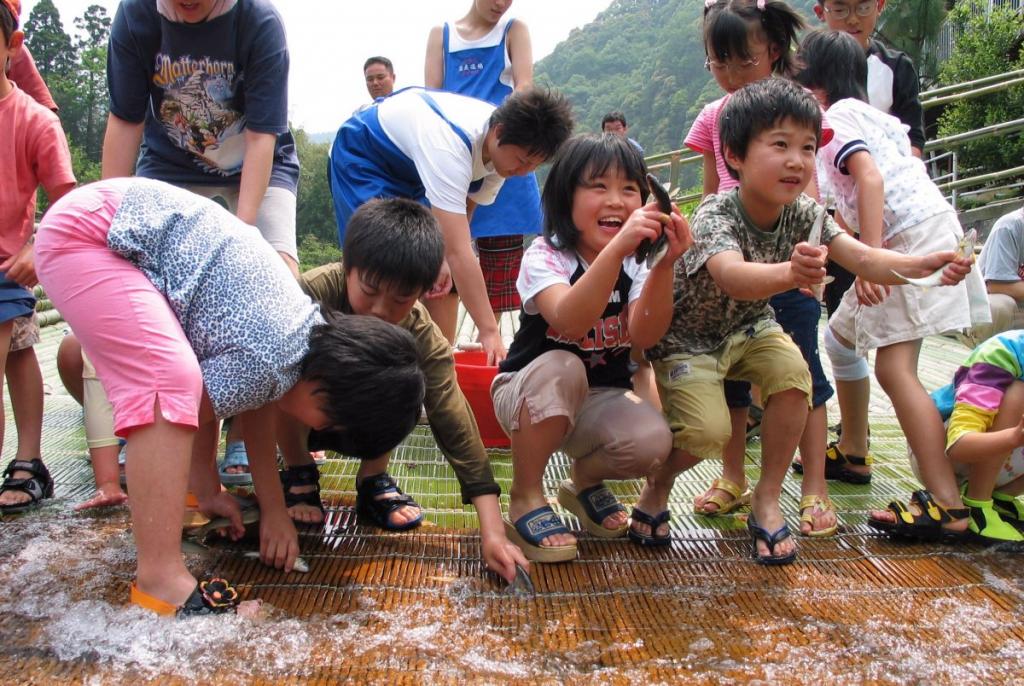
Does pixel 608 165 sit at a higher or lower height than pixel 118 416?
higher

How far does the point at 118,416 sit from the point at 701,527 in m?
1.52

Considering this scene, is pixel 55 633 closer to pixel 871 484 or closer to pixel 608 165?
pixel 608 165

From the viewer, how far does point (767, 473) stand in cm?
215

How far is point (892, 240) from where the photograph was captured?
2479 millimetres

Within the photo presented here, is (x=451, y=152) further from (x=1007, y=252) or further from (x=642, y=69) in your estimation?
(x=642, y=69)

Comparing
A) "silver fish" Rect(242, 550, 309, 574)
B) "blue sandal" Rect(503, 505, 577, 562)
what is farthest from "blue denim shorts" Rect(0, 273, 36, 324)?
"blue sandal" Rect(503, 505, 577, 562)

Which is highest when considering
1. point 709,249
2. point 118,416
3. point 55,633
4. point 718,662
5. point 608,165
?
point 608,165

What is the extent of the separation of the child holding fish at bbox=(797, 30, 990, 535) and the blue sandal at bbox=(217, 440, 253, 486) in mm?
1787

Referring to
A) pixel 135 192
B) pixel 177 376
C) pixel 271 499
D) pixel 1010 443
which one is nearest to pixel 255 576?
pixel 271 499

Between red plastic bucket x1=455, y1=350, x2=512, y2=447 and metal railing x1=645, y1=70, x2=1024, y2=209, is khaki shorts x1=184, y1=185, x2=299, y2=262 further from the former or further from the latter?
metal railing x1=645, y1=70, x2=1024, y2=209

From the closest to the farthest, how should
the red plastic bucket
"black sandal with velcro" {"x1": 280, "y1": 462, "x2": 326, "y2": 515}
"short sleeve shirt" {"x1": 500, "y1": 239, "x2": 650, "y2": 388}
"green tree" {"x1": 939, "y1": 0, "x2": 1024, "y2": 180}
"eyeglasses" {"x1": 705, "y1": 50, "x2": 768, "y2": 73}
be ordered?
"short sleeve shirt" {"x1": 500, "y1": 239, "x2": 650, "y2": 388}
"black sandal with velcro" {"x1": 280, "y1": 462, "x2": 326, "y2": 515}
"eyeglasses" {"x1": 705, "y1": 50, "x2": 768, "y2": 73}
the red plastic bucket
"green tree" {"x1": 939, "y1": 0, "x2": 1024, "y2": 180}

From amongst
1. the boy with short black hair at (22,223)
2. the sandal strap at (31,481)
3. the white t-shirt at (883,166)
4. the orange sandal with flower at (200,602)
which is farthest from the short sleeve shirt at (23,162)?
the white t-shirt at (883,166)

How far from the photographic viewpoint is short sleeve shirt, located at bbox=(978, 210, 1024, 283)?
332 centimetres

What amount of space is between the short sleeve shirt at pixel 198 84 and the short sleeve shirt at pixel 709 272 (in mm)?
1284
